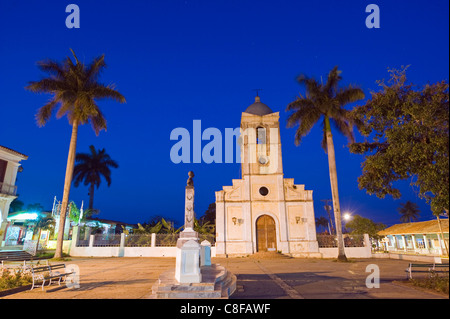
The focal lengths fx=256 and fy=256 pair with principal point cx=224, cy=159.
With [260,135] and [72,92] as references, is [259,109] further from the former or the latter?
[72,92]

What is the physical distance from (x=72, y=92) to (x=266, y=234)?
1956 cm

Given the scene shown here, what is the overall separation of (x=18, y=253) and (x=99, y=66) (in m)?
16.0

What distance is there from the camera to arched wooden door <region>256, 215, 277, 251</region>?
70.2ft

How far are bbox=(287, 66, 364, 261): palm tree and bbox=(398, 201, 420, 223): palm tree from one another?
8075 cm

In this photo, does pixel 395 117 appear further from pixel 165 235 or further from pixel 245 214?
pixel 165 235

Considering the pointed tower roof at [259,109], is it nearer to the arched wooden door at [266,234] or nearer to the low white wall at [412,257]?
the arched wooden door at [266,234]

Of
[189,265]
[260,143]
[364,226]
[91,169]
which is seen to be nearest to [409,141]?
[189,265]

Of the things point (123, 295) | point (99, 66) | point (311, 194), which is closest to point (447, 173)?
point (123, 295)

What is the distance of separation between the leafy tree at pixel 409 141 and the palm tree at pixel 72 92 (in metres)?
19.0

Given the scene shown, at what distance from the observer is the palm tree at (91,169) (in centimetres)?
3816

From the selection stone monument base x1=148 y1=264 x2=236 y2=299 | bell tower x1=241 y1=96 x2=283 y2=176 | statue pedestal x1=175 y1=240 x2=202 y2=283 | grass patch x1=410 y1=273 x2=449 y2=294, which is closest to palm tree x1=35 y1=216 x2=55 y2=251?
bell tower x1=241 y1=96 x2=283 y2=176

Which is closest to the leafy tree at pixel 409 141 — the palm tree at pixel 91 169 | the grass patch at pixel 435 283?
the grass patch at pixel 435 283

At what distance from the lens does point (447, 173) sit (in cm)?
667

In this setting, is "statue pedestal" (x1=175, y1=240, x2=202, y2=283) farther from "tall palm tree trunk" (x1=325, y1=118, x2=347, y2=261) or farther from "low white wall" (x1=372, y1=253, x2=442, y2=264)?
"tall palm tree trunk" (x1=325, y1=118, x2=347, y2=261)
